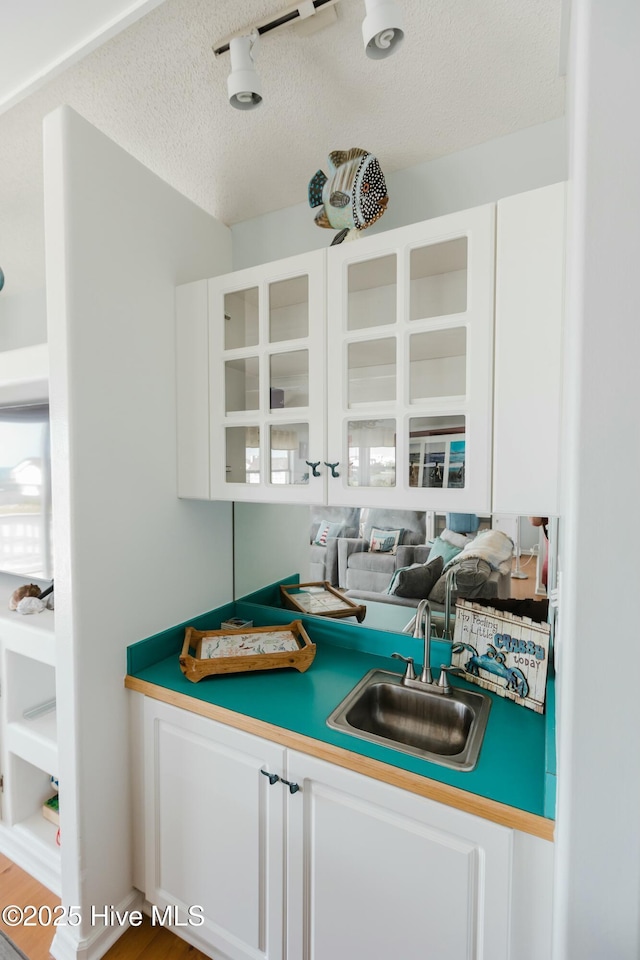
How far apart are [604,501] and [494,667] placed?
88 centimetres

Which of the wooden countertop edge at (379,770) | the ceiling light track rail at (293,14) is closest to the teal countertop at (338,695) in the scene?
the wooden countertop edge at (379,770)

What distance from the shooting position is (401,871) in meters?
1.01

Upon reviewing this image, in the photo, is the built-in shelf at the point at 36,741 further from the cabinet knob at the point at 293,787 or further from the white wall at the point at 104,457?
the cabinet knob at the point at 293,787

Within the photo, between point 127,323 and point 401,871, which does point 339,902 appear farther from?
point 127,323

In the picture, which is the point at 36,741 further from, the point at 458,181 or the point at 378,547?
the point at 458,181

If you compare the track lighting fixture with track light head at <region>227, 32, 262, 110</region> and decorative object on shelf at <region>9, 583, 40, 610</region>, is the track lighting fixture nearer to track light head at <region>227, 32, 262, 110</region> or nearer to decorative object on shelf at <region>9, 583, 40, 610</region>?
track light head at <region>227, 32, 262, 110</region>

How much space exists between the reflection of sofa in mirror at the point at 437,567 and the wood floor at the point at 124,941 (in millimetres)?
1196

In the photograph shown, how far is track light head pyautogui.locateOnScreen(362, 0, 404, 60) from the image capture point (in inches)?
36.5

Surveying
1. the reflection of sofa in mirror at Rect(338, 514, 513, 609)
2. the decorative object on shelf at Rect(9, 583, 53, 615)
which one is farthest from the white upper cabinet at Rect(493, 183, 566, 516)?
the decorative object on shelf at Rect(9, 583, 53, 615)

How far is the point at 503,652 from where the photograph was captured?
1.31 m

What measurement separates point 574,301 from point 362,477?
733 mm

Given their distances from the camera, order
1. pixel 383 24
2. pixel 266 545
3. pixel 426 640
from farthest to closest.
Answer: pixel 266 545 < pixel 426 640 < pixel 383 24

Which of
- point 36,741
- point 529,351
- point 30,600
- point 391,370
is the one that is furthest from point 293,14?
point 36,741

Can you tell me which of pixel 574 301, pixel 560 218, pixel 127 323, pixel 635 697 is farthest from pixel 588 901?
pixel 127 323
